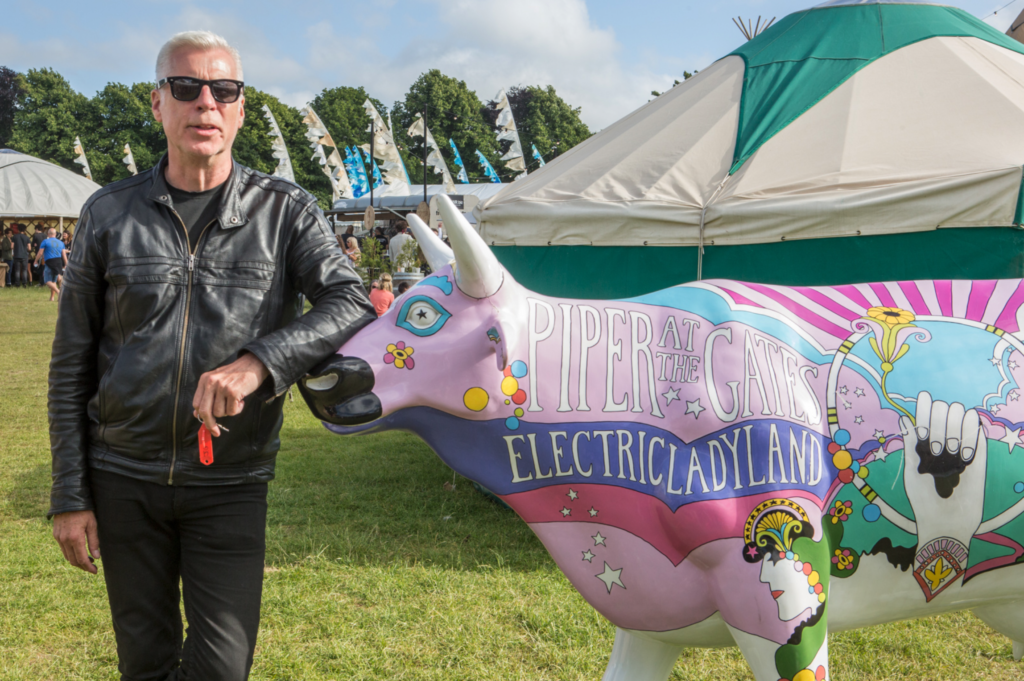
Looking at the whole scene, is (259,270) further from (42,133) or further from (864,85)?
(42,133)

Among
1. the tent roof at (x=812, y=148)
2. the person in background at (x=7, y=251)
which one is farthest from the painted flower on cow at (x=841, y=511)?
the person in background at (x=7, y=251)

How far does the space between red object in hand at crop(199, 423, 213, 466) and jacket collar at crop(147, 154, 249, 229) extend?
21.3 inches

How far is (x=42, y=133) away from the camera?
55.5 metres

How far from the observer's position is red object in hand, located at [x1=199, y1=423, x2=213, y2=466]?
1.91 metres

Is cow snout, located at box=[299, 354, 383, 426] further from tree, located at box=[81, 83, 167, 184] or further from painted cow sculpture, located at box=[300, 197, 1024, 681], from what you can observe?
tree, located at box=[81, 83, 167, 184]

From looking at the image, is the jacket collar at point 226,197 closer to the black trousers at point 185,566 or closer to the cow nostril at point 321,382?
the cow nostril at point 321,382

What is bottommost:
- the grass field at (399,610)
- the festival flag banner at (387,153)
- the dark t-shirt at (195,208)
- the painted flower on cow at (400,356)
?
the grass field at (399,610)

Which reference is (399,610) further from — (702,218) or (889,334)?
(889,334)

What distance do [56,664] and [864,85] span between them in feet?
18.1

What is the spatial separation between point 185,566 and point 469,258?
113 cm

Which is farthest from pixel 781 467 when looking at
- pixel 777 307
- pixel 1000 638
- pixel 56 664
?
pixel 56 664

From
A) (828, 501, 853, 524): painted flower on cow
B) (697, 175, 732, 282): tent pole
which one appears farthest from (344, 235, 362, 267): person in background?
(828, 501, 853, 524): painted flower on cow

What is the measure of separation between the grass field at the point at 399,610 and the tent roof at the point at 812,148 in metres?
2.06

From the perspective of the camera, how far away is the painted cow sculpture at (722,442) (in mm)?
1951
